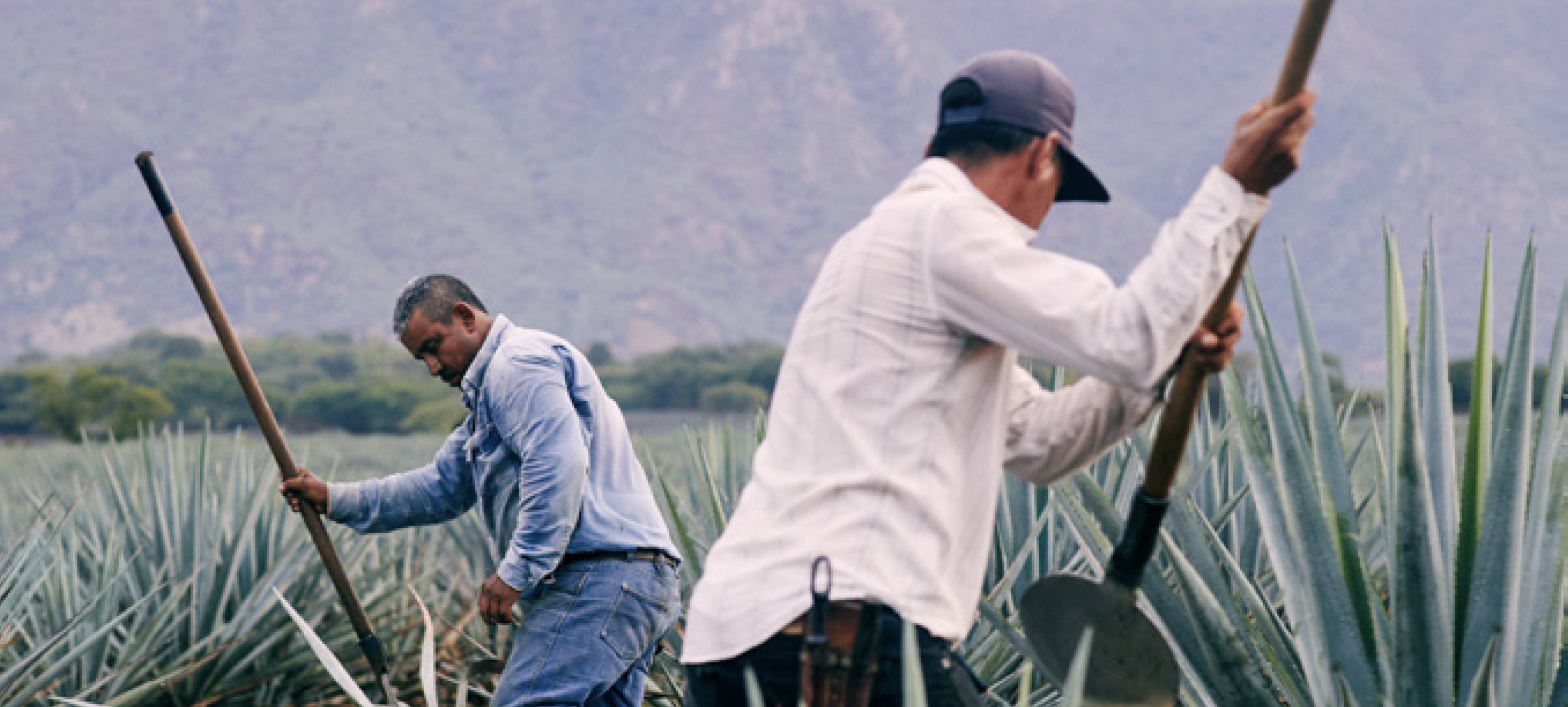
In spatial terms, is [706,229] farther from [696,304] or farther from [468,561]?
[468,561]

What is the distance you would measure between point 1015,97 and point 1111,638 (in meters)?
0.70

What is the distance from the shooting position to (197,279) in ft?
13.0

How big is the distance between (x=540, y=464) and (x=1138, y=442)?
4.39ft

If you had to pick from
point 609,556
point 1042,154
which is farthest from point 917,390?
point 609,556

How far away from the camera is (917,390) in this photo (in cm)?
205

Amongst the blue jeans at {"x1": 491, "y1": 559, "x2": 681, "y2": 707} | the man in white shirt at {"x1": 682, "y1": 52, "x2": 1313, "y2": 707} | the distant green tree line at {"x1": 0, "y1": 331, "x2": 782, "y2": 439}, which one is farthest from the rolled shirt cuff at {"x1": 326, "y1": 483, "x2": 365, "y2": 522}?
the distant green tree line at {"x1": 0, "y1": 331, "x2": 782, "y2": 439}

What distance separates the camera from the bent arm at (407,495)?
4.26m

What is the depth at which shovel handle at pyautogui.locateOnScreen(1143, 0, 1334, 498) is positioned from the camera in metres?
1.83

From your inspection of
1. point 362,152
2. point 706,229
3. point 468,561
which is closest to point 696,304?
point 706,229

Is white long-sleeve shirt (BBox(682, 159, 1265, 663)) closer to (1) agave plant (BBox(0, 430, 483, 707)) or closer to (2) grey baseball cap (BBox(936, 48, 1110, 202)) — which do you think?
(2) grey baseball cap (BBox(936, 48, 1110, 202))

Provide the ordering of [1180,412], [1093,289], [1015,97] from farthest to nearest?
[1015,97] < [1180,412] < [1093,289]

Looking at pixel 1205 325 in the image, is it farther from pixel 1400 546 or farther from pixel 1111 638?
pixel 1400 546

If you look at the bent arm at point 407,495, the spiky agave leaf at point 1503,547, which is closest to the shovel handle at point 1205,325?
the spiky agave leaf at point 1503,547

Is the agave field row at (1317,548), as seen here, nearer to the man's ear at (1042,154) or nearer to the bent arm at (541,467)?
the bent arm at (541,467)
